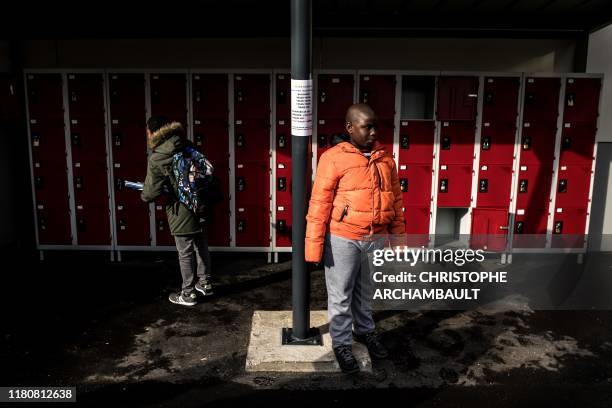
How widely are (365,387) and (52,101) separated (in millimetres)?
4886

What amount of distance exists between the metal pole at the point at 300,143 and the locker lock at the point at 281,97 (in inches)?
94.3

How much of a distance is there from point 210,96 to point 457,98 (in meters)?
2.92

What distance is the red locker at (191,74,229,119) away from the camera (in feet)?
19.1

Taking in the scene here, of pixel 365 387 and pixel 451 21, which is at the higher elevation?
pixel 451 21

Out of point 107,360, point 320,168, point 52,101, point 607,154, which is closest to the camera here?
point 320,168

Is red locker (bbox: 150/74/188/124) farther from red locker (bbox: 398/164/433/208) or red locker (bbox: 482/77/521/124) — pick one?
red locker (bbox: 482/77/521/124)

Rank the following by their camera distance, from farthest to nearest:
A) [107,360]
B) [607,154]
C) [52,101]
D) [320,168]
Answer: [607,154] < [52,101] < [107,360] < [320,168]

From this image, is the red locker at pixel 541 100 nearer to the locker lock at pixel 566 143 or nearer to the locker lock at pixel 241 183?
the locker lock at pixel 566 143

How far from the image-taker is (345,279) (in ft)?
11.4

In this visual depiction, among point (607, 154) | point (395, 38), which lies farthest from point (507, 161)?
point (395, 38)

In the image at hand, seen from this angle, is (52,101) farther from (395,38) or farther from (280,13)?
(395,38)

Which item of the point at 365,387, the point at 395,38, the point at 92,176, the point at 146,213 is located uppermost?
the point at 395,38

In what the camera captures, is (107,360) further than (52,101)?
No

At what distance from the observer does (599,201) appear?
6.66 metres
